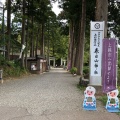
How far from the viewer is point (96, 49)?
9602mm

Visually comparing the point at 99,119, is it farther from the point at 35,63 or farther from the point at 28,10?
the point at 35,63

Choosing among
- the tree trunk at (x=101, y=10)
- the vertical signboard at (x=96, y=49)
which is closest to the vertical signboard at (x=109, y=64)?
the vertical signboard at (x=96, y=49)

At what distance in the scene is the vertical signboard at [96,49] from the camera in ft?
31.4

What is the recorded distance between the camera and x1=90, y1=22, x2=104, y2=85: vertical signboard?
9.56 m

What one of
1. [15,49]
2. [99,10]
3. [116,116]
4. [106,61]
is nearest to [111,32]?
[15,49]

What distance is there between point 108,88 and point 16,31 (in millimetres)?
23788

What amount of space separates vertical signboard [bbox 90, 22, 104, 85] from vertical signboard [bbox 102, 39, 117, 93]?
1.01 meters

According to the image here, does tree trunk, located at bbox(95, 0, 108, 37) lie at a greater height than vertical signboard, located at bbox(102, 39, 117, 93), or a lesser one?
greater

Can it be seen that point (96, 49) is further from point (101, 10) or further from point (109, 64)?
point (101, 10)

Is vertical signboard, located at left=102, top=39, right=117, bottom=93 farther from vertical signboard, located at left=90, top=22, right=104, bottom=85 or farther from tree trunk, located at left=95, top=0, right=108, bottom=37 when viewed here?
tree trunk, located at left=95, top=0, right=108, bottom=37

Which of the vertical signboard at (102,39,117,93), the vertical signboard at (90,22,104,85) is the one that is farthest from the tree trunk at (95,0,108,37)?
the vertical signboard at (102,39,117,93)

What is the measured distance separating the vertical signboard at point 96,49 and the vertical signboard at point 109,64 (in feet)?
3.31

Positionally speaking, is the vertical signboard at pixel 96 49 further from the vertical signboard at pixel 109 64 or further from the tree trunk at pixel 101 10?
the tree trunk at pixel 101 10

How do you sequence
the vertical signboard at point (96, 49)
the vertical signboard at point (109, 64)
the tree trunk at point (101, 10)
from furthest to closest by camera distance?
1. the tree trunk at point (101, 10)
2. the vertical signboard at point (96, 49)
3. the vertical signboard at point (109, 64)
